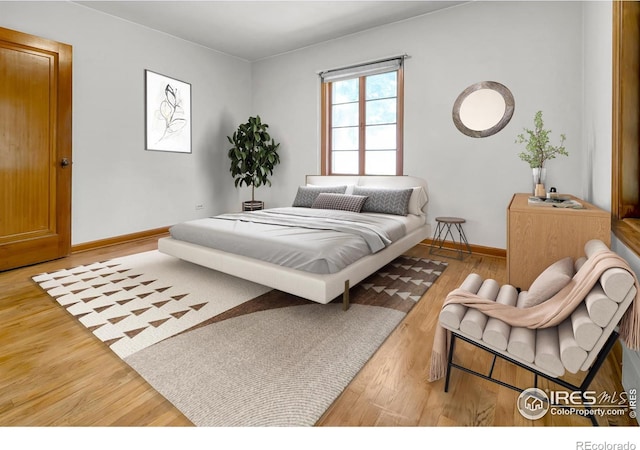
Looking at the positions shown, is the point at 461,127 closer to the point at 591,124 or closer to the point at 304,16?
the point at 591,124

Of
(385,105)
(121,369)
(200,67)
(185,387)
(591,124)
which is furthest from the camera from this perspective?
(200,67)

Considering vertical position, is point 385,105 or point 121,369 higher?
point 385,105

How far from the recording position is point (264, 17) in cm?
424

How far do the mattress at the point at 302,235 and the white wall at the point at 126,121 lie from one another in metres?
1.69

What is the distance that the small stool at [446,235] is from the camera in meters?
3.94

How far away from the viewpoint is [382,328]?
2115 millimetres

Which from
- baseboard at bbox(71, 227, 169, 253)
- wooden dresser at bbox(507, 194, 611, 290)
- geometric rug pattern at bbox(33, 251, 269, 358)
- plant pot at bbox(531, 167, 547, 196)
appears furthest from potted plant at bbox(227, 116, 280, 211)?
wooden dresser at bbox(507, 194, 611, 290)

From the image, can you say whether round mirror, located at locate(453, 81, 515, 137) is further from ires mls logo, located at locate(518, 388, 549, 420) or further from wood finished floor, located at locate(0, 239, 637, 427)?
ires mls logo, located at locate(518, 388, 549, 420)

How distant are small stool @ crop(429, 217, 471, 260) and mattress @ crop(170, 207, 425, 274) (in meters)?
0.59

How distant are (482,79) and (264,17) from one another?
281cm

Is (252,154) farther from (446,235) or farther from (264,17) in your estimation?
(446,235)
